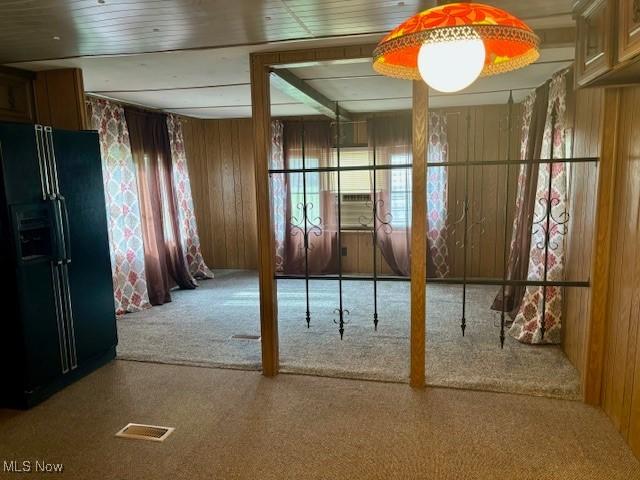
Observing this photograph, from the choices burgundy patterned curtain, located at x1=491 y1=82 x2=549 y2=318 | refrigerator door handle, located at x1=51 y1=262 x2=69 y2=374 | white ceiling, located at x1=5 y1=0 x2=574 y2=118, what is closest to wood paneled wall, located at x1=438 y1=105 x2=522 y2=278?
white ceiling, located at x1=5 y1=0 x2=574 y2=118

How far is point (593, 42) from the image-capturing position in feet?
7.02

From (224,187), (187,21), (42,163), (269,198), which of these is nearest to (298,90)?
(269,198)

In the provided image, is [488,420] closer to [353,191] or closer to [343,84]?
[343,84]

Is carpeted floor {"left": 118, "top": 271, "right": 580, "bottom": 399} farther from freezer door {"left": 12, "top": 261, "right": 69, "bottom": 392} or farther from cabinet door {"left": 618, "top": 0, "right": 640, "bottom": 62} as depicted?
cabinet door {"left": 618, "top": 0, "right": 640, "bottom": 62}

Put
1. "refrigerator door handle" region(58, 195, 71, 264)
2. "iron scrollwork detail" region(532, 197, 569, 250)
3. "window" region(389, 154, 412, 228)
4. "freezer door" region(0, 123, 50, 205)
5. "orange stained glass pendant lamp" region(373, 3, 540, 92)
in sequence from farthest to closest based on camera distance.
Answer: "window" region(389, 154, 412, 228)
"iron scrollwork detail" region(532, 197, 569, 250)
"refrigerator door handle" region(58, 195, 71, 264)
"freezer door" region(0, 123, 50, 205)
"orange stained glass pendant lamp" region(373, 3, 540, 92)

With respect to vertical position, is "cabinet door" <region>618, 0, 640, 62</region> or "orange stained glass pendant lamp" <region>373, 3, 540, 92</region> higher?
"cabinet door" <region>618, 0, 640, 62</region>

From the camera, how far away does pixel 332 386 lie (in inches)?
124

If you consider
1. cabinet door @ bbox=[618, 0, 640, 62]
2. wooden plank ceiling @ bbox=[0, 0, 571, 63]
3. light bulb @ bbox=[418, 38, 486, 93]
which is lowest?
light bulb @ bbox=[418, 38, 486, 93]

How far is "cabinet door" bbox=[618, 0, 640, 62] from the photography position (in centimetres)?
165

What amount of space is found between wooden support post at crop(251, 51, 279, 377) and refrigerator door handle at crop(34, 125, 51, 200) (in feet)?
4.52

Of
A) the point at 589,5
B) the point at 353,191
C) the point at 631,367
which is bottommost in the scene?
the point at 631,367

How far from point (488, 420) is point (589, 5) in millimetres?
2239

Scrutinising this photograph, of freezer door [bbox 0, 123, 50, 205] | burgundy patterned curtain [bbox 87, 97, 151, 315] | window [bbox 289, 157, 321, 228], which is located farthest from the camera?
window [bbox 289, 157, 321, 228]

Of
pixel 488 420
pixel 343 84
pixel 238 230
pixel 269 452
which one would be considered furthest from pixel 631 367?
pixel 238 230
